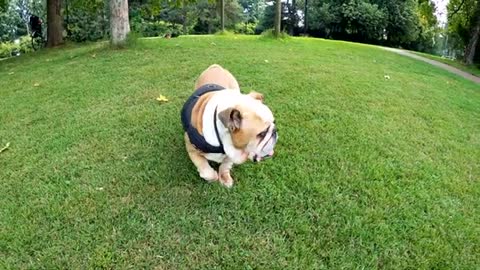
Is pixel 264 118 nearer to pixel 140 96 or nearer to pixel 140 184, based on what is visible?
pixel 140 184

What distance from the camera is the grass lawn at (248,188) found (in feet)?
7.80

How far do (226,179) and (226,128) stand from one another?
29.3 inches

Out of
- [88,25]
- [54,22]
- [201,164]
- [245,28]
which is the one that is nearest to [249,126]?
[201,164]

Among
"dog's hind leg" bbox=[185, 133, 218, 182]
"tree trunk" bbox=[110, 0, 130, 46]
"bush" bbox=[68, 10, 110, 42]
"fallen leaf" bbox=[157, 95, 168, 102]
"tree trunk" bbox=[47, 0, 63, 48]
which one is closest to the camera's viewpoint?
"dog's hind leg" bbox=[185, 133, 218, 182]

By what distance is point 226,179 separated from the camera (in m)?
2.89

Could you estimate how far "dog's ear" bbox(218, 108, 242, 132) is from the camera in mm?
2115

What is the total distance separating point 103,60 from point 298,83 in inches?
155

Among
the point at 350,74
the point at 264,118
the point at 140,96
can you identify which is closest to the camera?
the point at 264,118

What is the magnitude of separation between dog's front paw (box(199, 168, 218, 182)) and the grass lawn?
11cm

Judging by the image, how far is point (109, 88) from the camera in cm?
535

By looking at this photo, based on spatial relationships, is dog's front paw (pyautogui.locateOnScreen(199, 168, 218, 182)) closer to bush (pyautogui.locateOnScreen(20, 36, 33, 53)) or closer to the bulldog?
the bulldog

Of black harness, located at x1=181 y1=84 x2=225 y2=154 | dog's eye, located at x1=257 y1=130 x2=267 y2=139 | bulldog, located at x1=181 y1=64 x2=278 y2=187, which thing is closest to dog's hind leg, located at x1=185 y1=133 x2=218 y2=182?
bulldog, located at x1=181 y1=64 x2=278 y2=187

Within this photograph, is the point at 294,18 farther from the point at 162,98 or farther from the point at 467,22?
the point at 162,98

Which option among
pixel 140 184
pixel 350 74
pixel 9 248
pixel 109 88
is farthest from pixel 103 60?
pixel 9 248
